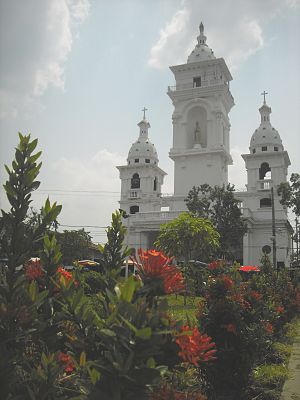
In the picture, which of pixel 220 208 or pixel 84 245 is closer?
pixel 220 208

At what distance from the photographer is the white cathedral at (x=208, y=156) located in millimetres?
40281

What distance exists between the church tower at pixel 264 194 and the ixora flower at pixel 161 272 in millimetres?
36748

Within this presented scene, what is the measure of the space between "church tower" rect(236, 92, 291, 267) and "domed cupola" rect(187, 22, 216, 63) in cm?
898

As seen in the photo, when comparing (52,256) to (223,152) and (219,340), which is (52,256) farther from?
(223,152)

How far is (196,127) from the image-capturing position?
44969mm

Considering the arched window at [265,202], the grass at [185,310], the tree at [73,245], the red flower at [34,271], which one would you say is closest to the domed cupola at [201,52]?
the arched window at [265,202]

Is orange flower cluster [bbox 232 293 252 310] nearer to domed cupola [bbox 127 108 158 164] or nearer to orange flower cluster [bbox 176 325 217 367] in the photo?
orange flower cluster [bbox 176 325 217 367]

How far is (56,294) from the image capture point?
8.23ft

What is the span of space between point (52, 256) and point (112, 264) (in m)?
0.36

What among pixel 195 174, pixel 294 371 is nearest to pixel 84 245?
pixel 195 174

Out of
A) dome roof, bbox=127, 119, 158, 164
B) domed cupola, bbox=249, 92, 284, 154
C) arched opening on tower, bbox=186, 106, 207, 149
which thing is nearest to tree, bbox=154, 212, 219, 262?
arched opening on tower, bbox=186, 106, 207, 149

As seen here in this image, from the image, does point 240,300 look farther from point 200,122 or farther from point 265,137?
point 265,137

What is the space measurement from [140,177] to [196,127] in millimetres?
8940

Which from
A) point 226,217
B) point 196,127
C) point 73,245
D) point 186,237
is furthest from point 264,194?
point 186,237
